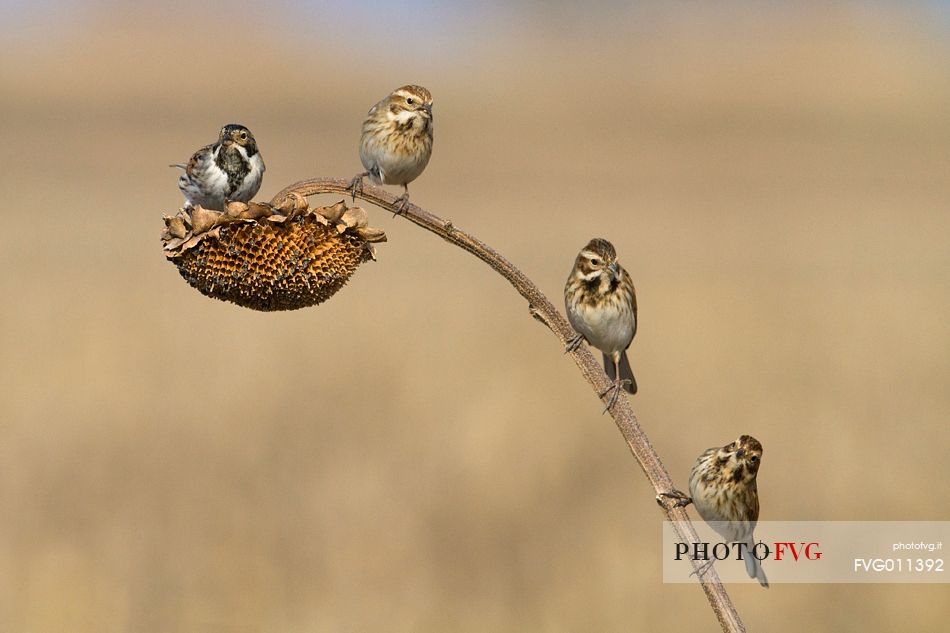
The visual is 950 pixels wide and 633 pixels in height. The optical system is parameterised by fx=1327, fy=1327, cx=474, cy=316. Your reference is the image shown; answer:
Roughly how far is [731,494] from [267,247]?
5.36 ft

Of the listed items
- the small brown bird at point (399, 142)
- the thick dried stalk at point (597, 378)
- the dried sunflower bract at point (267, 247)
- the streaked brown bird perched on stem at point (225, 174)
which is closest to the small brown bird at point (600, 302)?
the small brown bird at point (399, 142)

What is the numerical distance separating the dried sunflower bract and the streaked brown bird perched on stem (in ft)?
2.73

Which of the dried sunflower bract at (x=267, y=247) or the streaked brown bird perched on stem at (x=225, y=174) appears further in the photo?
the streaked brown bird perched on stem at (x=225, y=174)

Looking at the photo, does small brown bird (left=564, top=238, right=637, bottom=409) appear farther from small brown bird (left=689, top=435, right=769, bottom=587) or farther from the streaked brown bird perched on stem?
the streaked brown bird perched on stem

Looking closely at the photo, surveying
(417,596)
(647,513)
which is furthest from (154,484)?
(647,513)

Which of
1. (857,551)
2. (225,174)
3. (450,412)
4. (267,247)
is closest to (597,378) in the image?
(267,247)

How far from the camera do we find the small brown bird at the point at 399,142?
581 cm

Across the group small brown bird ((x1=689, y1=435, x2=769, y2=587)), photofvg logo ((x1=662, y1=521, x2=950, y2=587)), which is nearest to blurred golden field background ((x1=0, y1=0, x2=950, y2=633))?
photofvg logo ((x1=662, y1=521, x2=950, y2=587))

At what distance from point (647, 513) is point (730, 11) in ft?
223

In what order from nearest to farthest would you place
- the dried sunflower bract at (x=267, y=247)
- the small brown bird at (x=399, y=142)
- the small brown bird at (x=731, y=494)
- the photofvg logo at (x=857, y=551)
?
the dried sunflower bract at (x=267, y=247) < the small brown bird at (x=731, y=494) < the small brown bird at (x=399, y=142) < the photofvg logo at (x=857, y=551)

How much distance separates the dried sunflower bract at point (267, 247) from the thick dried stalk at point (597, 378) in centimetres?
30

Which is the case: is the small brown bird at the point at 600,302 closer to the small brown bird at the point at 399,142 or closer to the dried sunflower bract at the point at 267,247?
the small brown bird at the point at 399,142

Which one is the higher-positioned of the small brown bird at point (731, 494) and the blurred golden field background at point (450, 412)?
the blurred golden field background at point (450, 412)

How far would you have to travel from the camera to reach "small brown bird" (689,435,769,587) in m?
4.04
